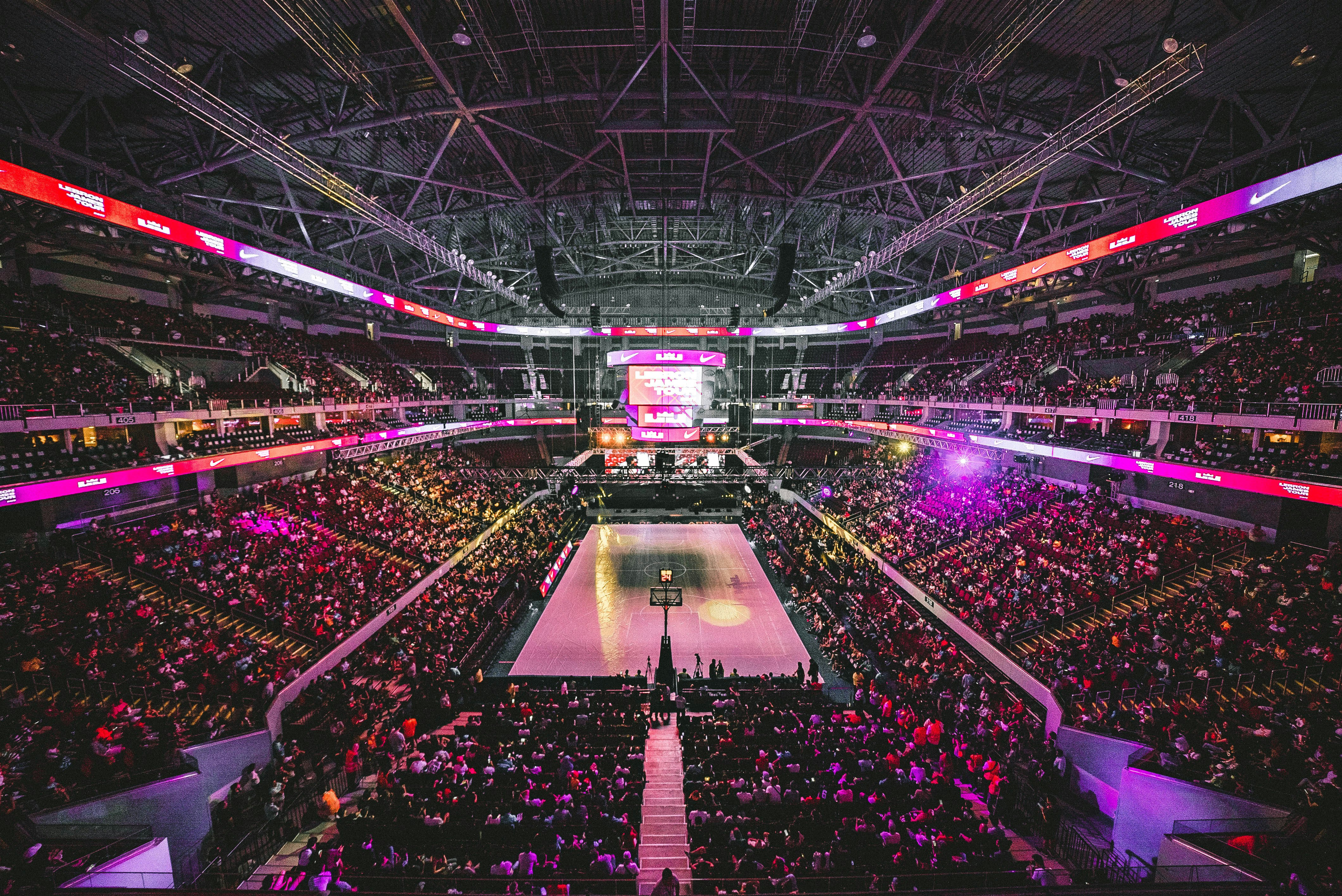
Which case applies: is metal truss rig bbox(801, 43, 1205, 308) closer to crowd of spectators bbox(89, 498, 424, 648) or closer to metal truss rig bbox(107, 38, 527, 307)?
metal truss rig bbox(107, 38, 527, 307)

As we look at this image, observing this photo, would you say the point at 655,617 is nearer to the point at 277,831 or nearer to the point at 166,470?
the point at 277,831

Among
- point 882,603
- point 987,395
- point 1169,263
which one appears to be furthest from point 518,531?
point 1169,263

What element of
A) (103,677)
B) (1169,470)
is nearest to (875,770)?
(1169,470)

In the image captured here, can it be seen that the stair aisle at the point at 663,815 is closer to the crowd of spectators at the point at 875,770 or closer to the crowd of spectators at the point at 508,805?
the crowd of spectators at the point at 508,805

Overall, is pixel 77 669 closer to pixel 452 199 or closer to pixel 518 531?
pixel 518 531

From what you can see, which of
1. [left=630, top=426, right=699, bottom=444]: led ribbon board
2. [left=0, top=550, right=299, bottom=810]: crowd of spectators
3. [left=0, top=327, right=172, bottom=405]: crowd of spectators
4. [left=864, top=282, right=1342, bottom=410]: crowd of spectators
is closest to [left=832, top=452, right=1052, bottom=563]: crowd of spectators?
[left=864, top=282, right=1342, bottom=410]: crowd of spectators

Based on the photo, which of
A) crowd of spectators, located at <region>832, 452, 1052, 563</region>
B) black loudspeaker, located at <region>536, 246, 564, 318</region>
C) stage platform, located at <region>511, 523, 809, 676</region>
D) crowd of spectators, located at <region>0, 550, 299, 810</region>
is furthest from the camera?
crowd of spectators, located at <region>832, 452, 1052, 563</region>

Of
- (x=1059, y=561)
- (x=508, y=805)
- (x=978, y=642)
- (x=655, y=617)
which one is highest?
(x=1059, y=561)
